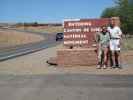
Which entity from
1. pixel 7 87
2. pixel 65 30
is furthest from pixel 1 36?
pixel 7 87

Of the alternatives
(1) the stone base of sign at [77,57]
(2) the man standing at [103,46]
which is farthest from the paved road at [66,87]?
(1) the stone base of sign at [77,57]

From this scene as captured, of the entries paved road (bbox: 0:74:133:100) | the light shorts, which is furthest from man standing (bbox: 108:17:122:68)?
paved road (bbox: 0:74:133:100)

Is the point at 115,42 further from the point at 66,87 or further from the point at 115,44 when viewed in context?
the point at 66,87

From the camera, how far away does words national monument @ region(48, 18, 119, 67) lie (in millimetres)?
18594

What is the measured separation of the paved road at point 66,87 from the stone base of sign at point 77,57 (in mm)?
3494

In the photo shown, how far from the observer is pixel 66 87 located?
12273 millimetres

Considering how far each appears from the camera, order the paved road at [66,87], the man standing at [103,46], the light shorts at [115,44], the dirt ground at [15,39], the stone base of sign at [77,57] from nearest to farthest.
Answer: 1. the paved road at [66,87]
2. the light shorts at [115,44]
3. the man standing at [103,46]
4. the stone base of sign at [77,57]
5. the dirt ground at [15,39]

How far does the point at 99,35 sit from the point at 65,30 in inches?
87.2

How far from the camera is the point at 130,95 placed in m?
10.9

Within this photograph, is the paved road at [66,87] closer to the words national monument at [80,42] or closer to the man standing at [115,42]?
the man standing at [115,42]

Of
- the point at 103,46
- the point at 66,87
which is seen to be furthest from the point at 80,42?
the point at 66,87

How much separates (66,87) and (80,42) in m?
7.34

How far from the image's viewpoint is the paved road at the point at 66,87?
35.9 feet

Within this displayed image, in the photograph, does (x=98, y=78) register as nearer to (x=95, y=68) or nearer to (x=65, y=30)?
(x=95, y=68)
